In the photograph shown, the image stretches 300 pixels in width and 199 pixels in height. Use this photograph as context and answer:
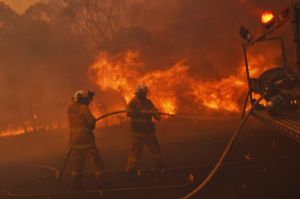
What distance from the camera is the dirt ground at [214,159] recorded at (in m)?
5.53

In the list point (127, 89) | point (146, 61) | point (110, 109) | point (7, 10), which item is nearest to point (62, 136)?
point (110, 109)

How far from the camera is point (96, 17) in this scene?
2072 centimetres

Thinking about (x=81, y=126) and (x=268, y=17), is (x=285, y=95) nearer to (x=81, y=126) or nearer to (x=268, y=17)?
(x=268, y=17)

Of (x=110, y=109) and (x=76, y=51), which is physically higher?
(x=76, y=51)

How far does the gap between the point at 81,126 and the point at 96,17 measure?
15726 mm

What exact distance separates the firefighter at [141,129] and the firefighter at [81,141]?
0.85m

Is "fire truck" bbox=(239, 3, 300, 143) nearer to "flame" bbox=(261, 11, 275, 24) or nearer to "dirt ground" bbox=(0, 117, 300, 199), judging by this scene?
"flame" bbox=(261, 11, 275, 24)

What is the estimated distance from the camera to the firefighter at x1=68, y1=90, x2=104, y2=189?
6.54 metres

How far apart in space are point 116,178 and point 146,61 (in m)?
10.4

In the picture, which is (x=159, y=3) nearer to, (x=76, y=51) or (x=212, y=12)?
(x=212, y=12)

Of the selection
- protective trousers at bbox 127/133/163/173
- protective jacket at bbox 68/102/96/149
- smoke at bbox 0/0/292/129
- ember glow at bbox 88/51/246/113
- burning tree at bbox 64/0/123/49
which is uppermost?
burning tree at bbox 64/0/123/49

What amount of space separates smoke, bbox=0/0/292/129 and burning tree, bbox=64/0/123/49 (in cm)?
76

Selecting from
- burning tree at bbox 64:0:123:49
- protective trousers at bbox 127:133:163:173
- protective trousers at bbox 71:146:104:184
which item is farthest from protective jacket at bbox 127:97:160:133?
burning tree at bbox 64:0:123:49

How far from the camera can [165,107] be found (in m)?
15.3
